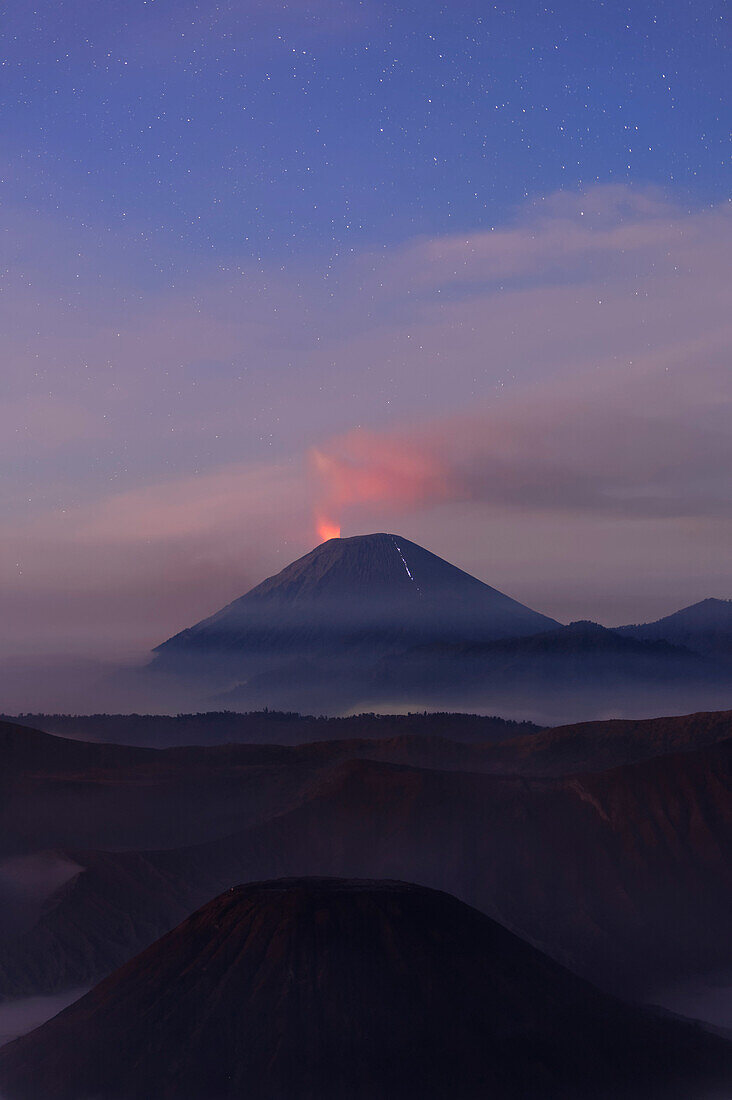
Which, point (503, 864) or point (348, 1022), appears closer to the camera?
point (348, 1022)

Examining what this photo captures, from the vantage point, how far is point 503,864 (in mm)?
150500

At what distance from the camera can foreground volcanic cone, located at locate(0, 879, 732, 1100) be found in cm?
8019

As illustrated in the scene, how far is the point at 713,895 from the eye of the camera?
475 ft

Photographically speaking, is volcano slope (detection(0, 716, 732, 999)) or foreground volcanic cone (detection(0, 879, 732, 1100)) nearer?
foreground volcanic cone (detection(0, 879, 732, 1100))

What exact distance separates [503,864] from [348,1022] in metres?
68.7

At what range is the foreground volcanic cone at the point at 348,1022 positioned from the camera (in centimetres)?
8019

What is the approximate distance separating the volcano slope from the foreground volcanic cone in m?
37.1

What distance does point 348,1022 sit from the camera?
83.6m

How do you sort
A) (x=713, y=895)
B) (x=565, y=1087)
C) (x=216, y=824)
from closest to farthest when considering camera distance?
1. (x=565, y=1087)
2. (x=713, y=895)
3. (x=216, y=824)

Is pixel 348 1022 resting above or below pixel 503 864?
below

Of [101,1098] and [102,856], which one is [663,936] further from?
[101,1098]

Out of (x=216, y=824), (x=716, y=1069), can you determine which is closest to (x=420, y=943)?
(x=716, y=1069)

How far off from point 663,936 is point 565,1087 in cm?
6137

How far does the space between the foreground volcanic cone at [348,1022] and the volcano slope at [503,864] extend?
1461 inches
